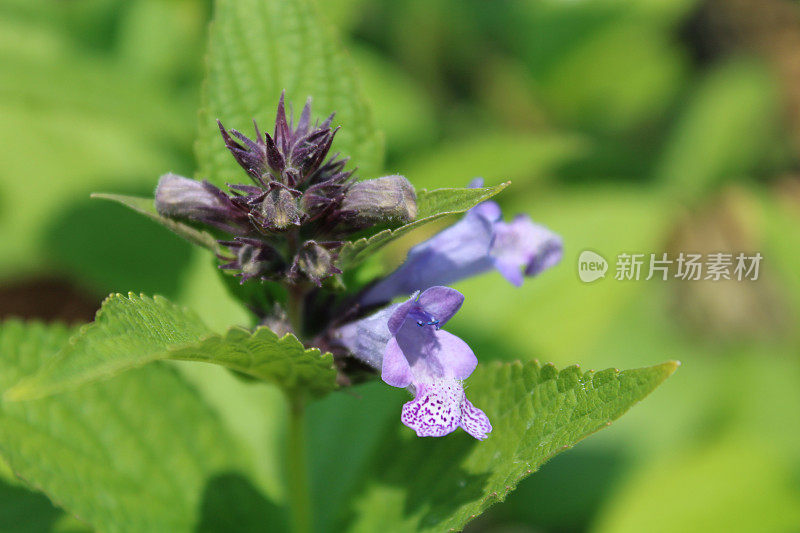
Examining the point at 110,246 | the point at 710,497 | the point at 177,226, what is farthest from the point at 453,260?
the point at 110,246


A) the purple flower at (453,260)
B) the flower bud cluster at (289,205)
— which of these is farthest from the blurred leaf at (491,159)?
the flower bud cluster at (289,205)

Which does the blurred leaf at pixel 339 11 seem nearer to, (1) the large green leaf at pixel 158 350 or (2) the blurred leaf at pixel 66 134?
(2) the blurred leaf at pixel 66 134

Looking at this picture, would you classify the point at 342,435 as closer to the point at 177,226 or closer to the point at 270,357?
the point at 270,357

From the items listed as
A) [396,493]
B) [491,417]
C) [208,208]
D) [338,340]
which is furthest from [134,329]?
[396,493]

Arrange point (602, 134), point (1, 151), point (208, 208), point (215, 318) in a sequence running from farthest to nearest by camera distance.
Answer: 1. point (602, 134)
2. point (1, 151)
3. point (215, 318)
4. point (208, 208)

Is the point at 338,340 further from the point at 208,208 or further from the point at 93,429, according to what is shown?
the point at 93,429

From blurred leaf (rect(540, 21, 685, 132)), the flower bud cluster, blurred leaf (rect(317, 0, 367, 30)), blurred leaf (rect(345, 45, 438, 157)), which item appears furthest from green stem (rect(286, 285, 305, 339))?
blurred leaf (rect(540, 21, 685, 132))
